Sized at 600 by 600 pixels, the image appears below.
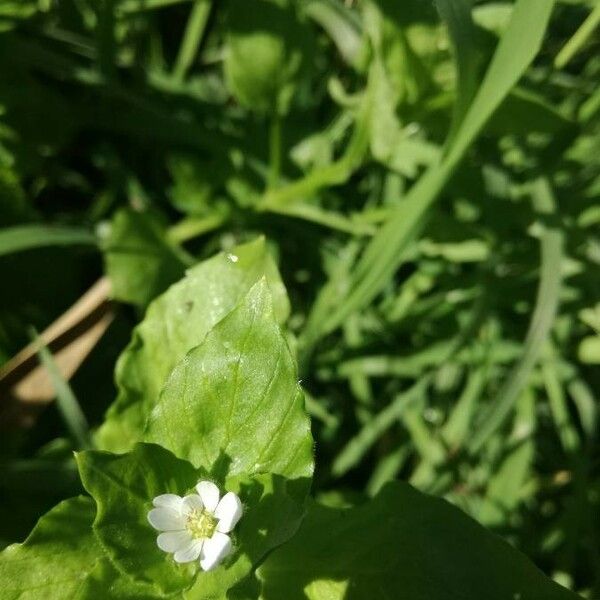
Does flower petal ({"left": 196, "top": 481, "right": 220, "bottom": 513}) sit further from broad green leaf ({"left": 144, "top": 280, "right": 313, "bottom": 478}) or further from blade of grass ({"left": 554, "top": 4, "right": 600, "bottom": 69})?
blade of grass ({"left": 554, "top": 4, "right": 600, "bottom": 69})

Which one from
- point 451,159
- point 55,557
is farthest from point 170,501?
point 451,159

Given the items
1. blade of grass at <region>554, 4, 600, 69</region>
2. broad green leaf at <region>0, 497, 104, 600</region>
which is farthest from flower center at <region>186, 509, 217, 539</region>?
blade of grass at <region>554, 4, 600, 69</region>

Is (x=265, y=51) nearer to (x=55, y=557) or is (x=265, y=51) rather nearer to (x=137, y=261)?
(x=137, y=261)

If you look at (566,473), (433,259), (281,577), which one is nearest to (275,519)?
(281,577)

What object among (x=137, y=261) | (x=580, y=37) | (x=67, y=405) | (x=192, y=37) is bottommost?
(x=67, y=405)

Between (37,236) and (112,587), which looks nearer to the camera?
(112,587)

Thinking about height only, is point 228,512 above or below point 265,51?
below

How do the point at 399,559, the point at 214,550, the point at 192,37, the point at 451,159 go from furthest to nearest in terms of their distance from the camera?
the point at 192,37, the point at 451,159, the point at 399,559, the point at 214,550
